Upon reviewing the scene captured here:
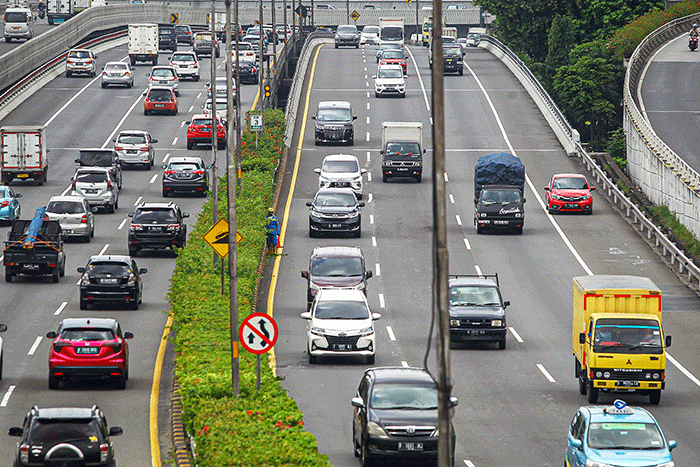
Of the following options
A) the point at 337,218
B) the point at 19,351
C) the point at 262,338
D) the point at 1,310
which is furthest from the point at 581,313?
the point at 337,218

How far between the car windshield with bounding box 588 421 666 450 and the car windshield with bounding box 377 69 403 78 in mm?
64475

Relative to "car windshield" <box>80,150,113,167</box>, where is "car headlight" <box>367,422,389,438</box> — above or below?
below

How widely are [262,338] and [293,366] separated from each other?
898 centimetres

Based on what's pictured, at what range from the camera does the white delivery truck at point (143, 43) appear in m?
95.1

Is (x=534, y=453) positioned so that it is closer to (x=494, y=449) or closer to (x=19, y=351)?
(x=494, y=449)

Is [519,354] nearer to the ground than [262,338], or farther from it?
nearer to the ground

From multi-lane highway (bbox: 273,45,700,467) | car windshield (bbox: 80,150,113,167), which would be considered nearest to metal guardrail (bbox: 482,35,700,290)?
multi-lane highway (bbox: 273,45,700,467)

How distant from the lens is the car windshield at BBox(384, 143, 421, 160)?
5788cm

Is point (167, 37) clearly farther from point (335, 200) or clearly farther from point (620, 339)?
point (620, 339)

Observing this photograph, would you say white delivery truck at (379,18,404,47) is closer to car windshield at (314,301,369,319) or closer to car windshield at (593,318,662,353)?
car windshield at (314,301,369,319)

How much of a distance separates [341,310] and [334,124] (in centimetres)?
3692

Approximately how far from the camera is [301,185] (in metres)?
57.4

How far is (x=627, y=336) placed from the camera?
2569 cm

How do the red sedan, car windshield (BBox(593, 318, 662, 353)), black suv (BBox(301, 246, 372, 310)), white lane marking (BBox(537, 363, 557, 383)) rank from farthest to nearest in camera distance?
the red sedan, black suv (BBox(301, 246, 372, 310)), white lane marking (BBox(537, 363, 557, 383)), car windshield (BBox(593, 318, 662, 353))
